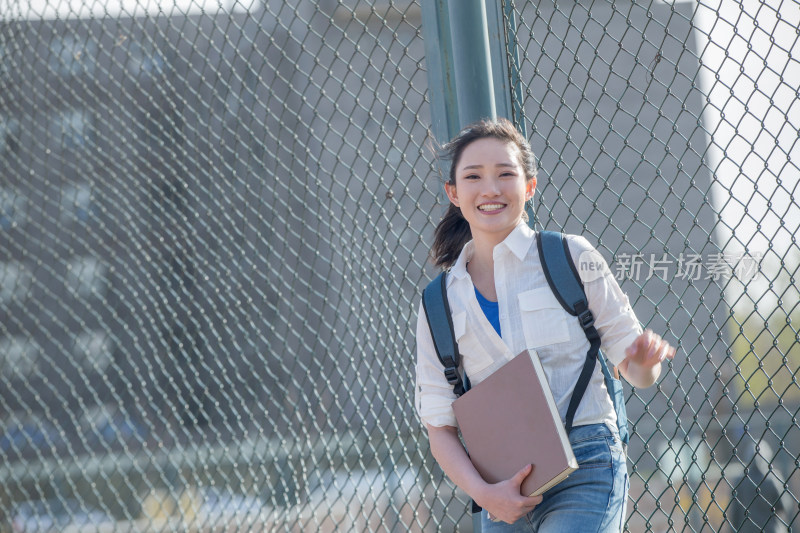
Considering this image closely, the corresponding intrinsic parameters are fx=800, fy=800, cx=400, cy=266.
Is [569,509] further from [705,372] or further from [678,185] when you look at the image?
[705,372]

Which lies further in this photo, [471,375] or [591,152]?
[591,152]

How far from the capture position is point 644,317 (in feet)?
37.7

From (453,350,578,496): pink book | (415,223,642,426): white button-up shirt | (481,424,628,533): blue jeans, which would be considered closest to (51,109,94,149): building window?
(415,223,642,426): white button-up shirt

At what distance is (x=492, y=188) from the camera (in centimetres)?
194

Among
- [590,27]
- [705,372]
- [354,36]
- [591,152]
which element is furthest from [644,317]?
[354,36]

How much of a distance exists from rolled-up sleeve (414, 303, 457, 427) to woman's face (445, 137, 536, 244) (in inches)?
11.1

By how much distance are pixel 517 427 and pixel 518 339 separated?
201 mm

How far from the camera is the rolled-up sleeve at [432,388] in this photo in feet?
6.33

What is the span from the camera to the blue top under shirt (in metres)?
1.89

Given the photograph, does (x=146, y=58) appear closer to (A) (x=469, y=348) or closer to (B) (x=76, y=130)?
(B) (x=76, y=130)

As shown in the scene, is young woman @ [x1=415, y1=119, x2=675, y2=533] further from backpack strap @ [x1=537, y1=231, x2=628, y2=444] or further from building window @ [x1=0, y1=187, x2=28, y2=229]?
building window @ [x1=0, y1=187, x2=28, y2=229]

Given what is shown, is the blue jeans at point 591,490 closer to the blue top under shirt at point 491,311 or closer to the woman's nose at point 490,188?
the blue top under shirt at point 491,311

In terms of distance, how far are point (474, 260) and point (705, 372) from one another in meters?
11.3

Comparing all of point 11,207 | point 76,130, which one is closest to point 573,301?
point 76,130
